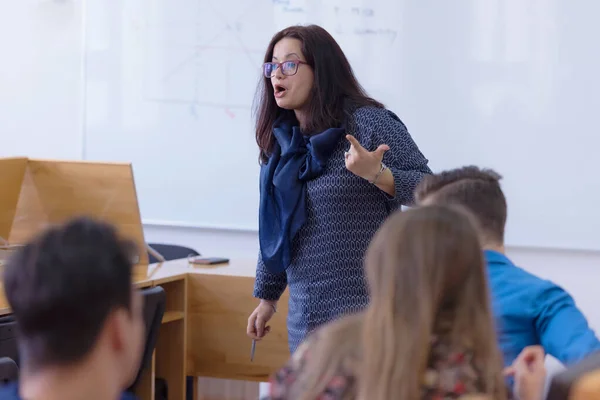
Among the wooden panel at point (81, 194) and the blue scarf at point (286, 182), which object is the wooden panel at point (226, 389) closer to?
the wooden panel at point (81, 194)

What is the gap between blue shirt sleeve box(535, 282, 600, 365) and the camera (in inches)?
57.5

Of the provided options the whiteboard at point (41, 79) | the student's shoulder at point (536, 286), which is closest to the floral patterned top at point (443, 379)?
the student's shoulder at point (536, 286)

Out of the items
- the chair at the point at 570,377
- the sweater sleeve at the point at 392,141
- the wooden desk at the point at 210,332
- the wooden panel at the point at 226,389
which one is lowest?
the wooden panel at the point at 226,389

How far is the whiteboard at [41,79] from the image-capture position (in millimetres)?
4730

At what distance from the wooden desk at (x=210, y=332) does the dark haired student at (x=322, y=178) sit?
104 centimetres

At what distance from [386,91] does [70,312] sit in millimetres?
3199

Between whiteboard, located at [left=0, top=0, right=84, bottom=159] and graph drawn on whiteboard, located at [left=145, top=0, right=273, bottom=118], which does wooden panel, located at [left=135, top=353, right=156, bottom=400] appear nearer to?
graph drawn on whiteboard, located at [left=145, top=0, right=273, bottom=118]

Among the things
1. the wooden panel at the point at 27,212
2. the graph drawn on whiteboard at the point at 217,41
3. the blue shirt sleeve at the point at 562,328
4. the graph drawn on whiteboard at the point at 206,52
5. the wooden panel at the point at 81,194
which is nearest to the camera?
the blue shirt sleeve at the point at 562,328

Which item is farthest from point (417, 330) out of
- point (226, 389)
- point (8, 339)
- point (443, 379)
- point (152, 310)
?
point (226, 389)

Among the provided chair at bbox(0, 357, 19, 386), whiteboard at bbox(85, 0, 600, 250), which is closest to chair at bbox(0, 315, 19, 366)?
chair at bbox(0, 357, 19, 386)

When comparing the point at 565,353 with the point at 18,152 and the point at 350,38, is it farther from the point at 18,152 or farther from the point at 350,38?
the point at 18,152

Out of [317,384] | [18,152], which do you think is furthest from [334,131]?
[18,152]

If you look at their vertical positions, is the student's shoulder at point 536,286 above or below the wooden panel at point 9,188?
above

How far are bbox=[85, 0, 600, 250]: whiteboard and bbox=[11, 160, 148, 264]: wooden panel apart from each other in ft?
3.70
